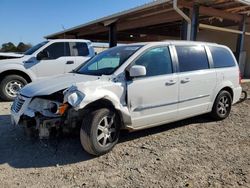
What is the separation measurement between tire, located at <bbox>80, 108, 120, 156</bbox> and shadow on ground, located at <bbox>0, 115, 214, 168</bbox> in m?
0.22

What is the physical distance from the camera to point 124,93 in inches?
173

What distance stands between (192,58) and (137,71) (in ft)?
5.57

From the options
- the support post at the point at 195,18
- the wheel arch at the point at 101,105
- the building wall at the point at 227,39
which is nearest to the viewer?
the wheel arch at the point at 101,105

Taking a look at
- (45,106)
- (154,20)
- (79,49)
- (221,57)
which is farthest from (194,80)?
(154,20)

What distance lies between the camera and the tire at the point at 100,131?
3984 mm

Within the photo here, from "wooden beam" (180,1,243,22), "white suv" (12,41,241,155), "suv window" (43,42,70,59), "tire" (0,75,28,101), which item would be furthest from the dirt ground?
"wooden beam" (180,1,243,22)

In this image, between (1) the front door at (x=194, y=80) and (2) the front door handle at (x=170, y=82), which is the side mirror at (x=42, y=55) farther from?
(2) the front door handle at (x=170, y=82)

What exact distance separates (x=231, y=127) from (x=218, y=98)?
698 millimetres

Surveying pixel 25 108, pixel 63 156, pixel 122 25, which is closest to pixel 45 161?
pixel 63 156

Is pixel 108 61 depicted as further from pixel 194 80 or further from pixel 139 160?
pixel 139 160

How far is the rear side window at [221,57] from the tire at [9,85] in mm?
5540

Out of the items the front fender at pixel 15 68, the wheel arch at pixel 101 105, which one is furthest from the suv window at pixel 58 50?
the wheel arch at pixel 101 105

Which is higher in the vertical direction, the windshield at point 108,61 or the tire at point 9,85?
the windshield at point 108,61

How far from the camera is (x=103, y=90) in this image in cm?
413
